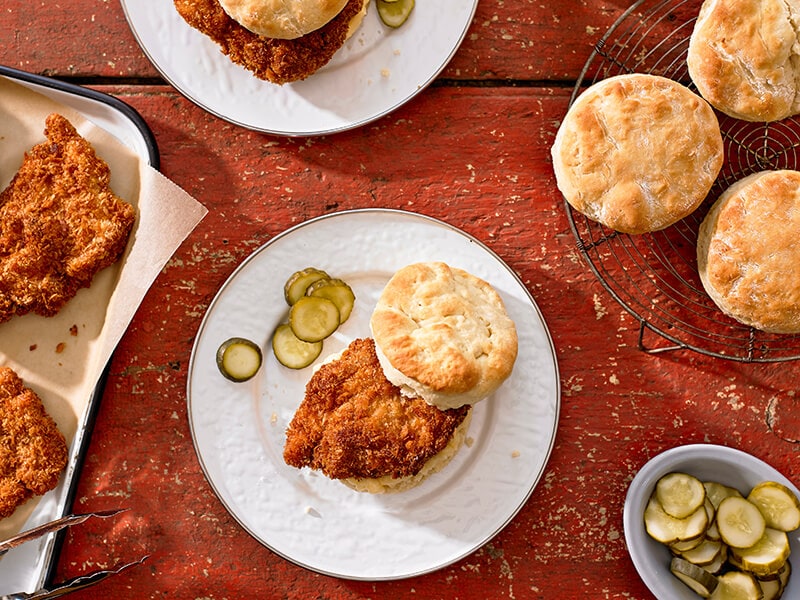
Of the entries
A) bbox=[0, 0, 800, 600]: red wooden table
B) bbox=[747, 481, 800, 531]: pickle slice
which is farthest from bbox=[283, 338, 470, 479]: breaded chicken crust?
bbox=[747, 481, 800, 531]: pickle slice

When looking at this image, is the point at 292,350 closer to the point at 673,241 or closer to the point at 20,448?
the point at 20,448

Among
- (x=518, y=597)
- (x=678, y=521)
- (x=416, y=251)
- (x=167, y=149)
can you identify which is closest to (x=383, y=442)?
(x=416, y=251)

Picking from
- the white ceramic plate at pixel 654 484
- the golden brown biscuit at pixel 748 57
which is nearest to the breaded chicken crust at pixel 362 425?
the white ceramic plate at pixel 654 484

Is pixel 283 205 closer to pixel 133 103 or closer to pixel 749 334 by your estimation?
pixel 133 103

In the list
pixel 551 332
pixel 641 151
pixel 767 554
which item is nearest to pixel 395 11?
pixel 641 151

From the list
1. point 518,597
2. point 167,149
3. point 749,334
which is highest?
point 167,149

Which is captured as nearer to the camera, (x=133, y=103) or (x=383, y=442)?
(x=383, y=442)

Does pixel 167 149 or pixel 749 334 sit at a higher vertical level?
pixel 167 149
